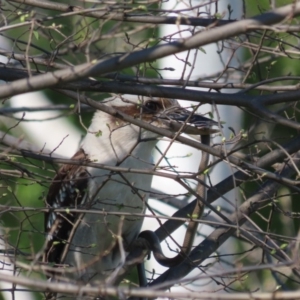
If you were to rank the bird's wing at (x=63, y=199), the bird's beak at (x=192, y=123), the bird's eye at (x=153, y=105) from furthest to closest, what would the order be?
the bird's wing at (x=63, y=199)
the bird's eye at (x=153, y=105)
the bird's beak at (x=192, y=123)

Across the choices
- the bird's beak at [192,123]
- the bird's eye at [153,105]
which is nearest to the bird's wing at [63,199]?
the bird's eye at [153,105]

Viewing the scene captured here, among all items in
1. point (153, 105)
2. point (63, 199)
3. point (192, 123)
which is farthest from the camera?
point (63, 199)

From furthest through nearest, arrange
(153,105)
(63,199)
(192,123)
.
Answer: (63,199) < (153,105) < (192,123)

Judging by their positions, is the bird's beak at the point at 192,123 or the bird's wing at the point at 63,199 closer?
the bird's beak at the point at 192,123

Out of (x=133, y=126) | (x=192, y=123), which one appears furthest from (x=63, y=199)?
(x=192, y=123)

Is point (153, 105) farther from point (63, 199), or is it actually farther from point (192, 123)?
point (63, 199)

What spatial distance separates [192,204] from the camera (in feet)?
11.8

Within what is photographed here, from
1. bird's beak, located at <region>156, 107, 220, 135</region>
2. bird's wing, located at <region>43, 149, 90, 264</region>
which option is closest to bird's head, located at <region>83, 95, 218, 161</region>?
bird's beak, located at <region>156, 107, 220, 135</region>

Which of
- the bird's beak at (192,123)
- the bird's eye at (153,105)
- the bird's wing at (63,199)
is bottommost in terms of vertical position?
the bird's wing at (63,199)

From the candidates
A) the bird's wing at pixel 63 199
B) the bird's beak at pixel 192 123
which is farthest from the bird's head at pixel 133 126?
the bird's wing at pixel 63 199

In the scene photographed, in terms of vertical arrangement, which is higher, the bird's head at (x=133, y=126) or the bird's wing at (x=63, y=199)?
the bird's head at (x=133, y=126)

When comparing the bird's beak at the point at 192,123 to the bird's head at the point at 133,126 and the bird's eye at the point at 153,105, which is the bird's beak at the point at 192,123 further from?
the bird's eye at the point at 153,105

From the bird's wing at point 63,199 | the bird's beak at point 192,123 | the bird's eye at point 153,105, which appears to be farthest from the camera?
the bird's wing at point 63,199

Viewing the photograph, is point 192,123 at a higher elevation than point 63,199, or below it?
higher
